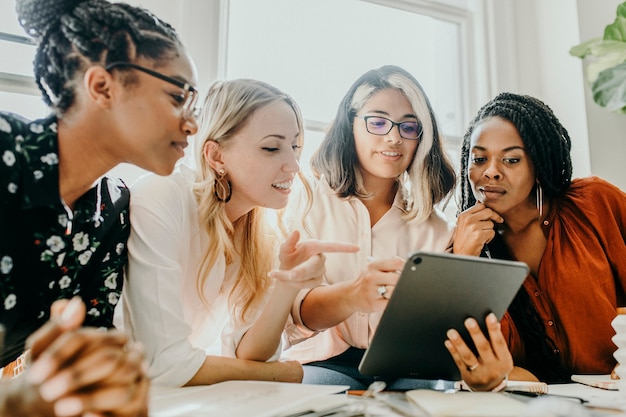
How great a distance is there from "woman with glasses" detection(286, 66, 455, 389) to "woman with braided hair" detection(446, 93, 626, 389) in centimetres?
13

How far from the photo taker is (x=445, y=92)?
2455mm

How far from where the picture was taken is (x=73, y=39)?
2.97 ft

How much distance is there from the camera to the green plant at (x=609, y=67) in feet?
3.20

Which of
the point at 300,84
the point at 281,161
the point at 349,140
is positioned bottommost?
the point at 281,161

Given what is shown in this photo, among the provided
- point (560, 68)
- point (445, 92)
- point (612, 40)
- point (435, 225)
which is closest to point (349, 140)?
point (435, 225)

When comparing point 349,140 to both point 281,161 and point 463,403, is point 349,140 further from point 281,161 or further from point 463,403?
point 463,403

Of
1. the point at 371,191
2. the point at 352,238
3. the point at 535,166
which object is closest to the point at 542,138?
the point at 535,166

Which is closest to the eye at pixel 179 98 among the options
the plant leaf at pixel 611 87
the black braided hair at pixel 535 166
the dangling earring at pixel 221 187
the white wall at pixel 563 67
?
the dangling earring at pixel 221 187

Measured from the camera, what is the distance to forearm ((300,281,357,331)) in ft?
4.00

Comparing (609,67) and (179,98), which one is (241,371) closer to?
(179,98)

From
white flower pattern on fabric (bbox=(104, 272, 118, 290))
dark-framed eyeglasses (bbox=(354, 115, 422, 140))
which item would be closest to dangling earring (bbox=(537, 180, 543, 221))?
dark-framed eyeglasses (bbox=(354, 115, 422, 140))

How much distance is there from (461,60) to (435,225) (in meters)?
1.22

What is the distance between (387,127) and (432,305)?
792 millimetres

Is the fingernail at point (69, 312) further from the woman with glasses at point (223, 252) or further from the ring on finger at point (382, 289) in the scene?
the ring on finger at point (382, 289)
